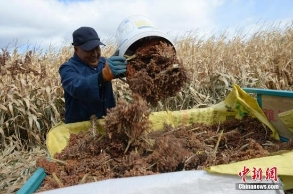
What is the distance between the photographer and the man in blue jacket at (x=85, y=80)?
2.20 metres

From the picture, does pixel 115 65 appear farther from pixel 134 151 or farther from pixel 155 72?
pixel 134 151

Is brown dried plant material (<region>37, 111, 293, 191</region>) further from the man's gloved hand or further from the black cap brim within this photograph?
the black cap brim

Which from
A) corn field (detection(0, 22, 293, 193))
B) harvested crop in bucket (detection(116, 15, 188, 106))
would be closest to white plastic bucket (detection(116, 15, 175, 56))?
harvested crop in bucket (detection(116, 15, 188, 106))

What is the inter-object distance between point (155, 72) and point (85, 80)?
45 cm

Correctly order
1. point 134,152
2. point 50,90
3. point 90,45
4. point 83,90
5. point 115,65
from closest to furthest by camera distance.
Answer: point 134,152, point 115,65, point 83,90, point 90,45, point 50,90

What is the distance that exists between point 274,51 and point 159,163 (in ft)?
13.9

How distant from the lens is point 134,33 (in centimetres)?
212

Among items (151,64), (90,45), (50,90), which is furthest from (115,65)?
(50,90)

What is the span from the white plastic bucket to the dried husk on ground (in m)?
0.41

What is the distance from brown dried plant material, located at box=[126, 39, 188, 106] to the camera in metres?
2.10

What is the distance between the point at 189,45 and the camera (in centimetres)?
689

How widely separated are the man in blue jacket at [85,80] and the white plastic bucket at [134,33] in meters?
0.19

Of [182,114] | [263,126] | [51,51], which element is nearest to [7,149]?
[182,114]

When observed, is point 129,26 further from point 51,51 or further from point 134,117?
point 51,51
